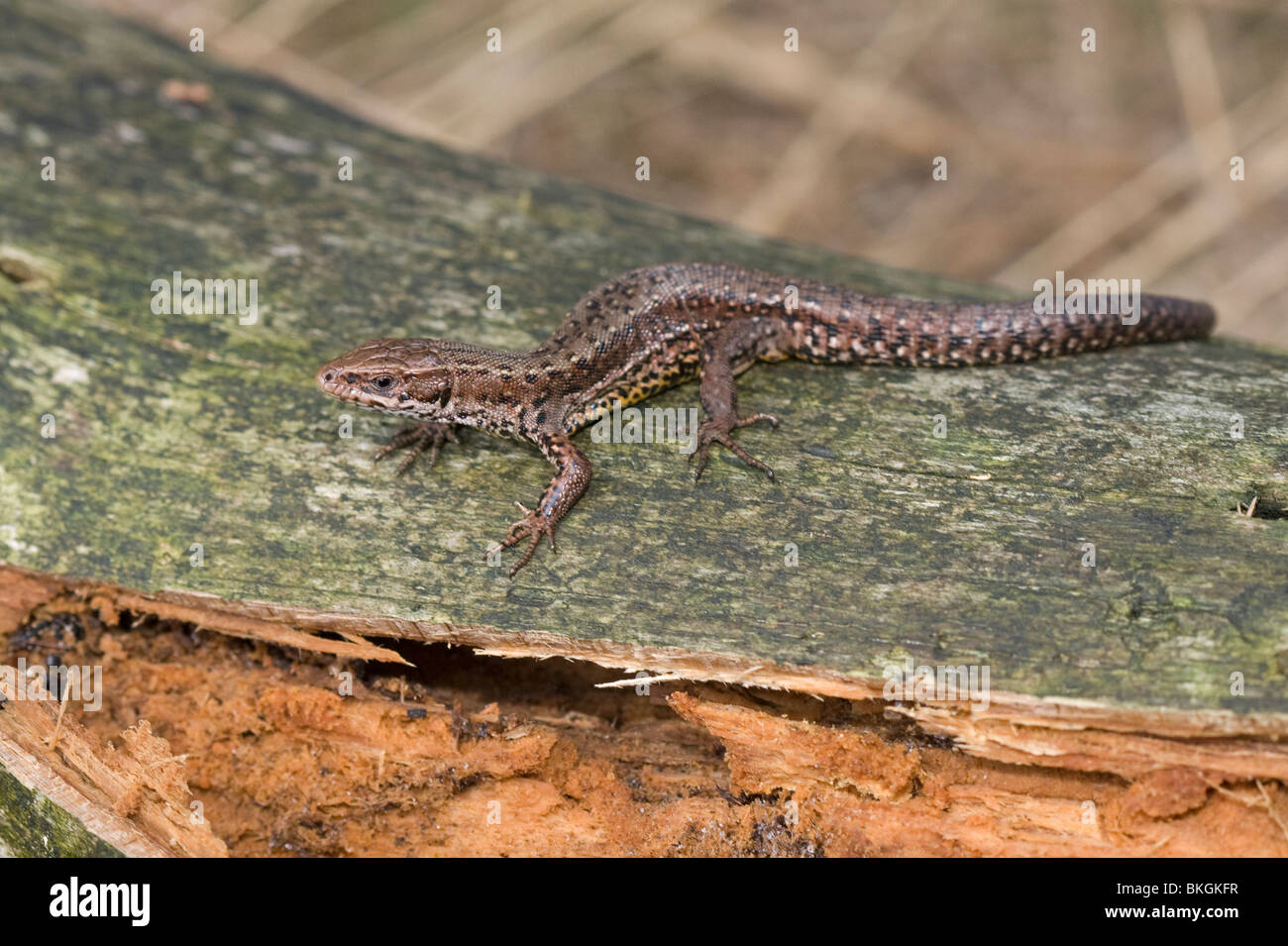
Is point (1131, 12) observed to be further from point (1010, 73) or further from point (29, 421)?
point (29, 421)

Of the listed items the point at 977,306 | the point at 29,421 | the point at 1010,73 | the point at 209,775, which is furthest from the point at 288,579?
the point at 1010,73

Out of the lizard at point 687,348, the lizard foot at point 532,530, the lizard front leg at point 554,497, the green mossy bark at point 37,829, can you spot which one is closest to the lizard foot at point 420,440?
the lizard at point 687,348

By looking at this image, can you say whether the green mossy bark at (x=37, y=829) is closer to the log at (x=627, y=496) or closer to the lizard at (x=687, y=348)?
the log at (x=627, y=496)

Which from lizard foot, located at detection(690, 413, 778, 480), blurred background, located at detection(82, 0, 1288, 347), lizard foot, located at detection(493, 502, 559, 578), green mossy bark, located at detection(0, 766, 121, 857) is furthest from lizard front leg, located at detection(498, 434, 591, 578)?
blurred background, located at detection(82, 0, 1288, 347)

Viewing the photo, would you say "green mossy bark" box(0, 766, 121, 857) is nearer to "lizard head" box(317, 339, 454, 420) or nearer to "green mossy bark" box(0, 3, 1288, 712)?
"green mossy bark" box(0, 3, 1288, 712)

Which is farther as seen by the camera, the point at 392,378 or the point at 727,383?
the point at 727,383

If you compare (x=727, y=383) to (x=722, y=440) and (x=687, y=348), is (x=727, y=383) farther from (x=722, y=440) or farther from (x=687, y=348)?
(x=722, y=440)

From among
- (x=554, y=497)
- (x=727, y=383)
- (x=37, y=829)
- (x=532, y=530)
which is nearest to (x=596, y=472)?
(x=554, y=497)
